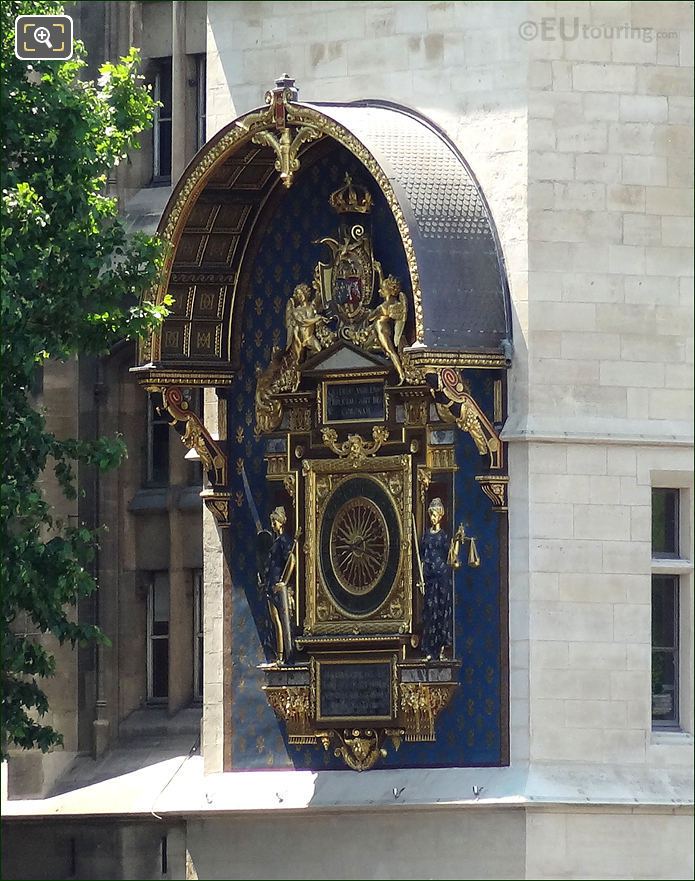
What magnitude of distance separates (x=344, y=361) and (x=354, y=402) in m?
0.37

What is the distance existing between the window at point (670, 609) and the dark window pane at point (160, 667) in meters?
6.54

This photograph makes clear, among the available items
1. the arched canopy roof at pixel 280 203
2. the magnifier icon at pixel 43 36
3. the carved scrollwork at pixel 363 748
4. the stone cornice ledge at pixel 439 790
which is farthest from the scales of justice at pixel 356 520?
the magnifier icon at pixel 43 36

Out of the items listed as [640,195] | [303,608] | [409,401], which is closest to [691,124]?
[640,195]

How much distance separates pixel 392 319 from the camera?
28203mm

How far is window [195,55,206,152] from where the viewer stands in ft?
106

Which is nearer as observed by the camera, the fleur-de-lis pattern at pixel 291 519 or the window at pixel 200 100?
the fleur-de-lis pattern at pixel 291 519

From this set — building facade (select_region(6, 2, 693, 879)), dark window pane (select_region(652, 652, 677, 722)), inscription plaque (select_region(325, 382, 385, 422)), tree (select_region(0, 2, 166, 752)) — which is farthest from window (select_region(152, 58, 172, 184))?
dark window pane (select_region(652, 652, 677, 722))

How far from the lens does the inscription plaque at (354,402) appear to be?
2859 centimetres

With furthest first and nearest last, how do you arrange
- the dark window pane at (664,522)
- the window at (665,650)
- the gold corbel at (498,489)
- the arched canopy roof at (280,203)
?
the dark window pane at (664,522)
the window at (665,650)
the gold corbel at (498,489)
the arched canopy roof at (280,203)

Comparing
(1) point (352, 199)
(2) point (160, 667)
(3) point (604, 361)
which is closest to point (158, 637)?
(2) point (160, 667)

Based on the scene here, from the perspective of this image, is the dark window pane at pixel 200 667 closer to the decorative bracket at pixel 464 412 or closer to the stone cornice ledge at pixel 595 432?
the decorative bracket at pixel 464 412

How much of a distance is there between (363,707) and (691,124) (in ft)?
18.8

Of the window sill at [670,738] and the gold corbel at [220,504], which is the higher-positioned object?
the gold corbel at [220,504]

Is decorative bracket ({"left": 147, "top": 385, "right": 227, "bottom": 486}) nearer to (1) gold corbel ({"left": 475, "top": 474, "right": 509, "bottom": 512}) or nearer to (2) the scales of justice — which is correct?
(2) the scales of justice
